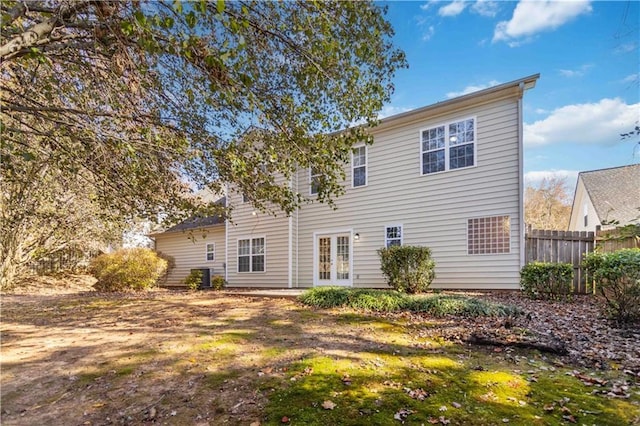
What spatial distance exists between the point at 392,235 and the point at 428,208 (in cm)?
150

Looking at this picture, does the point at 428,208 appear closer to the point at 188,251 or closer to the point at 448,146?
the point at 448,146

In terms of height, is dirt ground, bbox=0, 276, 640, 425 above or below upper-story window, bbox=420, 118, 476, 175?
below

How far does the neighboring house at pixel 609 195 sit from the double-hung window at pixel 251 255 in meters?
14.7

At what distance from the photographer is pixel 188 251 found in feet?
59.4

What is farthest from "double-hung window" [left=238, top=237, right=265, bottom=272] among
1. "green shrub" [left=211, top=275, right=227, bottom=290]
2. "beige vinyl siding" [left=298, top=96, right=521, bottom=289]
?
"beige vinyl siding" [left=298, top=96, right=521, bottom=289]

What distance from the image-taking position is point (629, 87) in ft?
11.3

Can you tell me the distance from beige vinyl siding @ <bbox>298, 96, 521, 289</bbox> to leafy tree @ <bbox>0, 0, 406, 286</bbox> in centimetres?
582

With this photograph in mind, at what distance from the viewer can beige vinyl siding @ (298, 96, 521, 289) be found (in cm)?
967

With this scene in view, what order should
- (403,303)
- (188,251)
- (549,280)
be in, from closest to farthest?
(403,303)
(549,280)
(188,251)

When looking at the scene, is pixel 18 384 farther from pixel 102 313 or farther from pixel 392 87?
pixel 392 87

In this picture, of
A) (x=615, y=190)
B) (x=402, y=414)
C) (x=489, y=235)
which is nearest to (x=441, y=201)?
(x=489, y=235)

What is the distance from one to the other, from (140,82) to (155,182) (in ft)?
4.42

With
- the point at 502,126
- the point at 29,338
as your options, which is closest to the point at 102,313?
the point at 29,338

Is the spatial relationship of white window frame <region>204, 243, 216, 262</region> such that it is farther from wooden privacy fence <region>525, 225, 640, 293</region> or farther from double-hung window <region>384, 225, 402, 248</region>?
wooden privacy fence <region>525, 225, 640, 293</region>
